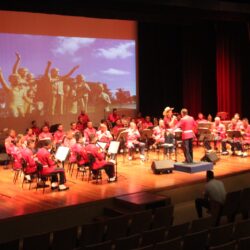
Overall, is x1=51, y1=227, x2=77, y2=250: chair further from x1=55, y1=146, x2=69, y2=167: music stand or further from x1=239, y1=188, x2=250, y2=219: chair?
x1=55, y1=146, x2=69, y2=167: music stand

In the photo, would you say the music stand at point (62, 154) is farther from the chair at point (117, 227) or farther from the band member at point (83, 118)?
the band member at point (83, 118)

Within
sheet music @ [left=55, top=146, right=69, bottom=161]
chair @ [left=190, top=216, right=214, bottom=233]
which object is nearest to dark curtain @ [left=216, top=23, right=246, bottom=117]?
sheet music @ [left=55, top=146, right=69, bottom=161]

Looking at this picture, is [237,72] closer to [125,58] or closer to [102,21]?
[125,58]

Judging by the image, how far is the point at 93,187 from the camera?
1048 centimetres

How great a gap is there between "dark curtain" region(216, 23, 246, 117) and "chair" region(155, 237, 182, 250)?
13.0 metres

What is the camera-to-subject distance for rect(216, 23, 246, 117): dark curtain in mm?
17906

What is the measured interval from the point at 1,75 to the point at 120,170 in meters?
5.90

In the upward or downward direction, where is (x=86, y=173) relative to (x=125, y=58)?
downward

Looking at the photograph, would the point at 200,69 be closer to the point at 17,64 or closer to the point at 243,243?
the point at 17,64

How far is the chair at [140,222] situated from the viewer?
23.6 feet

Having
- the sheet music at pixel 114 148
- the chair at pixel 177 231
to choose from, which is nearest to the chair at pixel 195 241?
the chair at pixel 177 231

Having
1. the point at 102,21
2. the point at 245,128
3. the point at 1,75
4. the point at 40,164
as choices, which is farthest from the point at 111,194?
the point at 102,21

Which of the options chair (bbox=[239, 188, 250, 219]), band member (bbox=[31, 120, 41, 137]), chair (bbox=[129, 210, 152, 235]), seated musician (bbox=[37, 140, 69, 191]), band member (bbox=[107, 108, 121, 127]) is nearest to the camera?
chair (bbox=[129, 210, 152, 235])

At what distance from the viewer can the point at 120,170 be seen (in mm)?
12453
